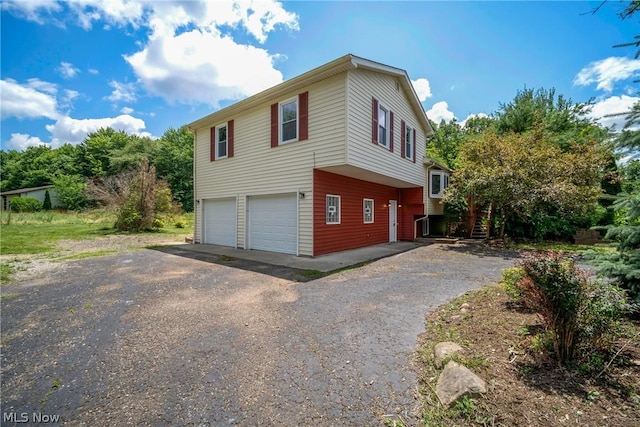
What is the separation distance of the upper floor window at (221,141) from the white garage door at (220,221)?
6.73 ft

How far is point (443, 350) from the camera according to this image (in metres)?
2.82

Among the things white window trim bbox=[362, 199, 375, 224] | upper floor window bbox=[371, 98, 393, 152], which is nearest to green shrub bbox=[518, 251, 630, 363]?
upper floor window bbox=[371, 98, 393, 152]

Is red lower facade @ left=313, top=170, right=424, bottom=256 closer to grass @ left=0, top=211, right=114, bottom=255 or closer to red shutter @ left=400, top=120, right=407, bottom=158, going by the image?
red shutter @ left=400, top=120, right=407, bottom=158

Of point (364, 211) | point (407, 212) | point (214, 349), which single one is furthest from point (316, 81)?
point (407, 212)

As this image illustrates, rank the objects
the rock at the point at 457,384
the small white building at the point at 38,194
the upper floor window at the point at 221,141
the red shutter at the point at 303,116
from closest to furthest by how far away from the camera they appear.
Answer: the rock at the point at 457,384, the red shutter at the point at 303,116, the upper floor window at the point at 221,141, the small white building at the point at 38,194

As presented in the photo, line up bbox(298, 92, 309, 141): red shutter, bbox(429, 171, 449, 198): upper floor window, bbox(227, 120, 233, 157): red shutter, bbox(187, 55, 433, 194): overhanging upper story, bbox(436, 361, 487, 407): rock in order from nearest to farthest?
bbox(436, 361, 487, 407): rock, bbox(187, 55, 433, 194): overhanging upper story, bbox(298, 92, 309, 141): red shutter, bbox(227, 120, 233, 157): red shutter, bbox(429, 171, 449, 198): upper floor window

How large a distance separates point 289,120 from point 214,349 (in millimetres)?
7850

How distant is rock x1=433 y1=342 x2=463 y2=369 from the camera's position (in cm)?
269

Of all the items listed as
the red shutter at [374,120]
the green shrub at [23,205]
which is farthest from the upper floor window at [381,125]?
the green shrub at [23,205]

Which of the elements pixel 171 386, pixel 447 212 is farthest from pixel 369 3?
pixel 447 212

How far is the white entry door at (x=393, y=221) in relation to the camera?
537 inches

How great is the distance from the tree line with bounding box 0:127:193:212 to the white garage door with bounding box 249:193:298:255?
19468 millimetres

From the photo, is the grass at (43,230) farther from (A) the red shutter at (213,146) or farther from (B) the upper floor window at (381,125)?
(B) the upper floor window at (381,125)

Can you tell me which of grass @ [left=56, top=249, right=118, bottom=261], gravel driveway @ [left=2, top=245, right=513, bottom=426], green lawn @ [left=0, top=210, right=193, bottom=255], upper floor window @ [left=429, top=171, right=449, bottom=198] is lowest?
gravel driveway @ [left=2, top=245, right=513, bottom=426]
